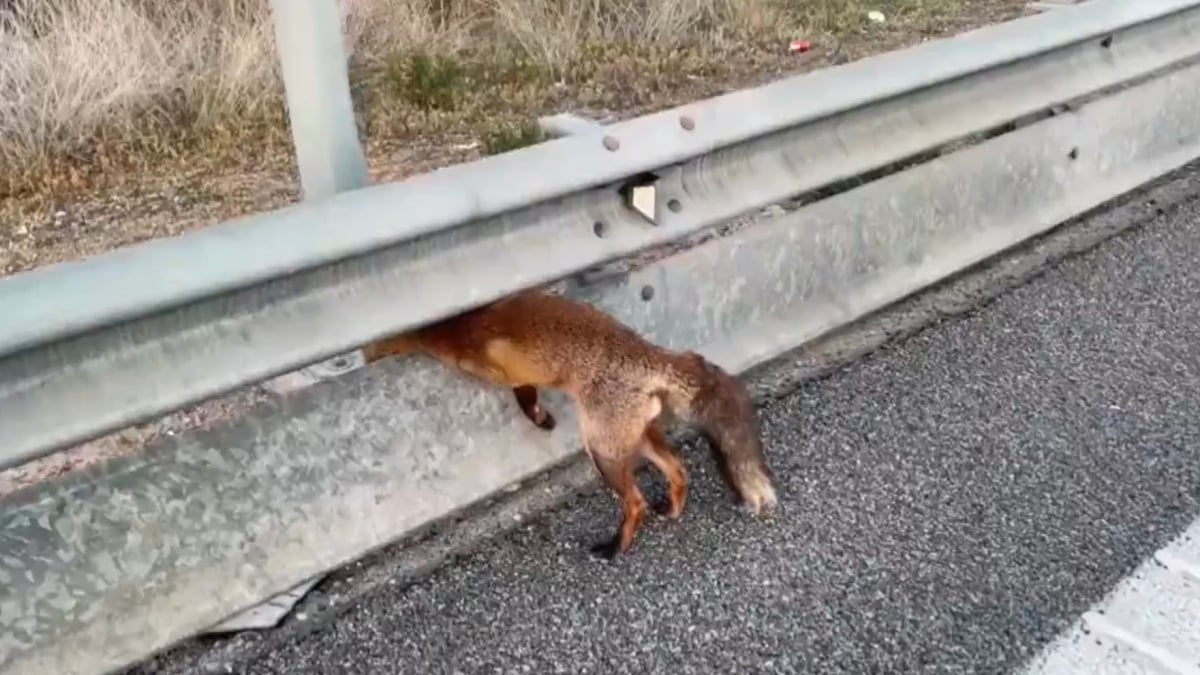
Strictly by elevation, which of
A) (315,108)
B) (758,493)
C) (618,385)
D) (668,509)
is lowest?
(668,509)

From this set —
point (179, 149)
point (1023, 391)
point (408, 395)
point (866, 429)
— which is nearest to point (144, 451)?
point (408, 395)

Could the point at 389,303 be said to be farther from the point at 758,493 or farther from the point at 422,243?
the point at 758,493

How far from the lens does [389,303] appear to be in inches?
133

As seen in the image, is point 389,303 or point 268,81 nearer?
point 389,303

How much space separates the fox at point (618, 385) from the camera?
363 centimetres

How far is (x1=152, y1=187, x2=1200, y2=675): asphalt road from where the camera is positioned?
3170 mm

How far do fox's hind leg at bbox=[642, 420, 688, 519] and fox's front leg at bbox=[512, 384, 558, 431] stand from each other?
30cm

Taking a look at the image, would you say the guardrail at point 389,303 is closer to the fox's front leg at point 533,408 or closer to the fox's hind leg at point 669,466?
the fox's front leg at point 533,408

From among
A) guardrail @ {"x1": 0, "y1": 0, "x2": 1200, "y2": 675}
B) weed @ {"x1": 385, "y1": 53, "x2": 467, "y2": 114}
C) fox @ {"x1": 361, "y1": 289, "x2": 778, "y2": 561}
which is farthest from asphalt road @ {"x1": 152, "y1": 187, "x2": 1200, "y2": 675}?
weed @ {"x1": 385, "y1": 53, "x2": 467, "y2": 114}

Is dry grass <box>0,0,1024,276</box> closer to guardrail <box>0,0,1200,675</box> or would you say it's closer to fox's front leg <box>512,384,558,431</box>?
guardrail <box>0,0,1200,675</box>

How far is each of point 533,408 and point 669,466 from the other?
40 centimetres

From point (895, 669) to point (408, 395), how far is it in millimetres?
1363

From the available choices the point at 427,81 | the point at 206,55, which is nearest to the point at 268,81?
the point at 206,55

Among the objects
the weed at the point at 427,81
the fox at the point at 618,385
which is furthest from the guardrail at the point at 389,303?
the weed at the point at 427,81
